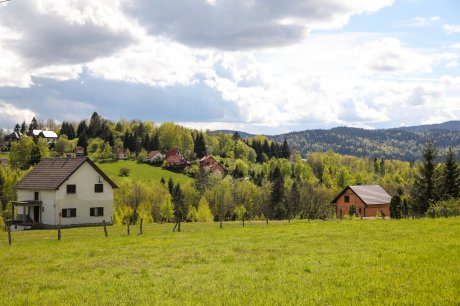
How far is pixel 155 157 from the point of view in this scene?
18950cm

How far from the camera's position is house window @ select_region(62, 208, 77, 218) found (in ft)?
187

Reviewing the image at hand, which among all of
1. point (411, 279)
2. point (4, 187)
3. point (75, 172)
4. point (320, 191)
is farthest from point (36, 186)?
point (320, 191)

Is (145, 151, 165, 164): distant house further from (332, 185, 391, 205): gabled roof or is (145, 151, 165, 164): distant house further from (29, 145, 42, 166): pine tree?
(332, 185, 391, 205): gabled roof

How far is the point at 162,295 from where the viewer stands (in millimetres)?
13070

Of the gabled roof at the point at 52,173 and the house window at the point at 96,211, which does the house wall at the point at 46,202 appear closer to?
the gabled roof at the point at 52,173

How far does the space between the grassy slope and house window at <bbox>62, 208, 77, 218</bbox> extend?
32573 mm

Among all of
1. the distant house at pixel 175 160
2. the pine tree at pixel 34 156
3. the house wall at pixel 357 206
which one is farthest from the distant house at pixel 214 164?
the house wall at pixel 357 206

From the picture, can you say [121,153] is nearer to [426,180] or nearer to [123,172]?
[123,172]

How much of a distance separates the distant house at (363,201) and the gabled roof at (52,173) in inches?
1995

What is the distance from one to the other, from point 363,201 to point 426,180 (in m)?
22.7

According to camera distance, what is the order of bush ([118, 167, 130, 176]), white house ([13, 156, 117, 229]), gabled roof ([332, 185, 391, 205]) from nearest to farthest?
white house ([13, 156, 117, 229]) < gabled roof ([332, 185, 391, 205]) < bush ([118, 167, 130, 176])

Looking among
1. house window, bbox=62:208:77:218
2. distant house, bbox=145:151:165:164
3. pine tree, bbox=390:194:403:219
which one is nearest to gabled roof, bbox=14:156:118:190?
house window, bbox=62:208:77:218

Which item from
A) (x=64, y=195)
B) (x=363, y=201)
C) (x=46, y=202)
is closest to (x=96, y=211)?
(x=64, y=195)

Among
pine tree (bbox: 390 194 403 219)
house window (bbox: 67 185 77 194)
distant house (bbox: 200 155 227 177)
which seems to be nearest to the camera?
house window (bbox: 67 185 77 194)
